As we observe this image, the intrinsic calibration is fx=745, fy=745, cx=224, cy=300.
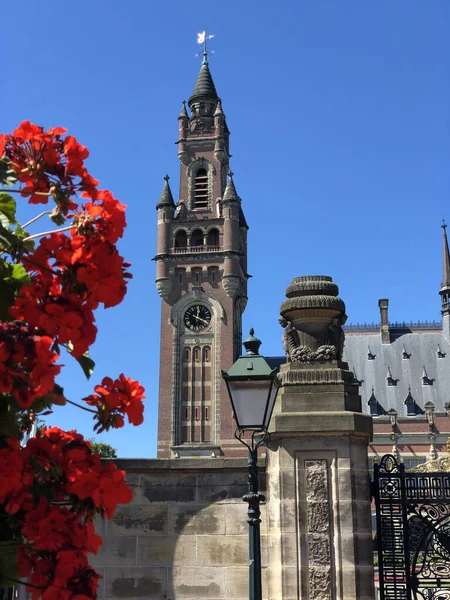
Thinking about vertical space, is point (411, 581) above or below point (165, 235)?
below

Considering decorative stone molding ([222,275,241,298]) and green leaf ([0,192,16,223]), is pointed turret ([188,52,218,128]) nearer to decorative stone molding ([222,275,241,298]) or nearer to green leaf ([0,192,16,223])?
decorative stone molding ([222,275,241,298])

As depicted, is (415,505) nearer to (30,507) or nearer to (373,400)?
(30,507)

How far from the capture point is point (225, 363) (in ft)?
187

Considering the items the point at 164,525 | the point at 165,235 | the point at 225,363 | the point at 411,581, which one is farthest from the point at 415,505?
the point at 165,235

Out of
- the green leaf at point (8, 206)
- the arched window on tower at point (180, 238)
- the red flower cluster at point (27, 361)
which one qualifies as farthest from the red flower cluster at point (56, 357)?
the arched window on tower at point (180, 238)

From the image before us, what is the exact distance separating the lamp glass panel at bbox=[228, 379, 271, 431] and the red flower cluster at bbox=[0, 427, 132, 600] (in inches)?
145

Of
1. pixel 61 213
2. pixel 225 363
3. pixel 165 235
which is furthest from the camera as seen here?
pixel 165 235

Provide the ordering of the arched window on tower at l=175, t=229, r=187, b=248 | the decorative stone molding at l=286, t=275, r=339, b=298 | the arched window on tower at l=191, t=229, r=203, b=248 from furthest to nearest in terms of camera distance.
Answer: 1. the arched window on tower at l=191, t=229, r=203, b=248
2. the arched window on tower at l=175, t=229, r=187, b=248
3. the decorative stone molding at l=286, t=275, r=339, b=298

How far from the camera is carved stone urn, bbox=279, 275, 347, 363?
696cm

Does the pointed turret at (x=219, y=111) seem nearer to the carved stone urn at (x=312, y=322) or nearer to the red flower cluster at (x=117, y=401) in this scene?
the carved stone urn at (x=312, y=322)

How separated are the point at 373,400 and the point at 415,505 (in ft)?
191

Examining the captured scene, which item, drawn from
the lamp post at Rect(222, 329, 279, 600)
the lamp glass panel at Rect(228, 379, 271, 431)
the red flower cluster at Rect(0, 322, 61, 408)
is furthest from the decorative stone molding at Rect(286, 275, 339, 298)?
the red flower cluster at Rect(0, 322, 61, 408)

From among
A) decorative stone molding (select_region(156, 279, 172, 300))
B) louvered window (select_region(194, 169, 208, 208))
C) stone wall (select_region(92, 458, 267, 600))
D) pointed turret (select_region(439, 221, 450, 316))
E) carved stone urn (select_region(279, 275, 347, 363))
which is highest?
louvered window (select_region(194, 169, 208, 208))

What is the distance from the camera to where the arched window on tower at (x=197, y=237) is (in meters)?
61.8
